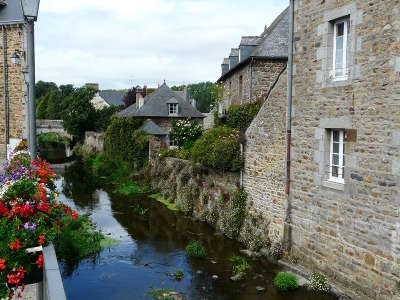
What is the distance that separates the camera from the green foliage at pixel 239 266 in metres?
10.5

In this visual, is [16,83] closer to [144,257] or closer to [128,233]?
[128,233]

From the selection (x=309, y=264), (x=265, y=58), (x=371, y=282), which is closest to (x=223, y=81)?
(x=265, y=58)

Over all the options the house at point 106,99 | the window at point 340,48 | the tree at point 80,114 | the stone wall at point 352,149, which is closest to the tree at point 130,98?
the tree at point 80,114

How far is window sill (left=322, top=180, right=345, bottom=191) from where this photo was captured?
8.68 m

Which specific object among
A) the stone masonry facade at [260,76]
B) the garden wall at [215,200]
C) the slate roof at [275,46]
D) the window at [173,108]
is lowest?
the garden wall at [215,200]

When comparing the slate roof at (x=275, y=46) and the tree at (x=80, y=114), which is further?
the tree at (x=80, y=114)

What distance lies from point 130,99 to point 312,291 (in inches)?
1447

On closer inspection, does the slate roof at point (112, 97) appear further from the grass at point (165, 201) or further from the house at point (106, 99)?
the grass at point (165, 201)

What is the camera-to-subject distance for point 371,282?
7.88 metres

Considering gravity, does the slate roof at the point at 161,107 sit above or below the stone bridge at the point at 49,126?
above

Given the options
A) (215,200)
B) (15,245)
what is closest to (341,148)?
(15,245)

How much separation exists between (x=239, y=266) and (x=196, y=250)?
159cm

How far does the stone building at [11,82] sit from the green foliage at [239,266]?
27.6 feet

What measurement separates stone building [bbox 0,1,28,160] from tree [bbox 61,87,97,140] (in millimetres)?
30206
